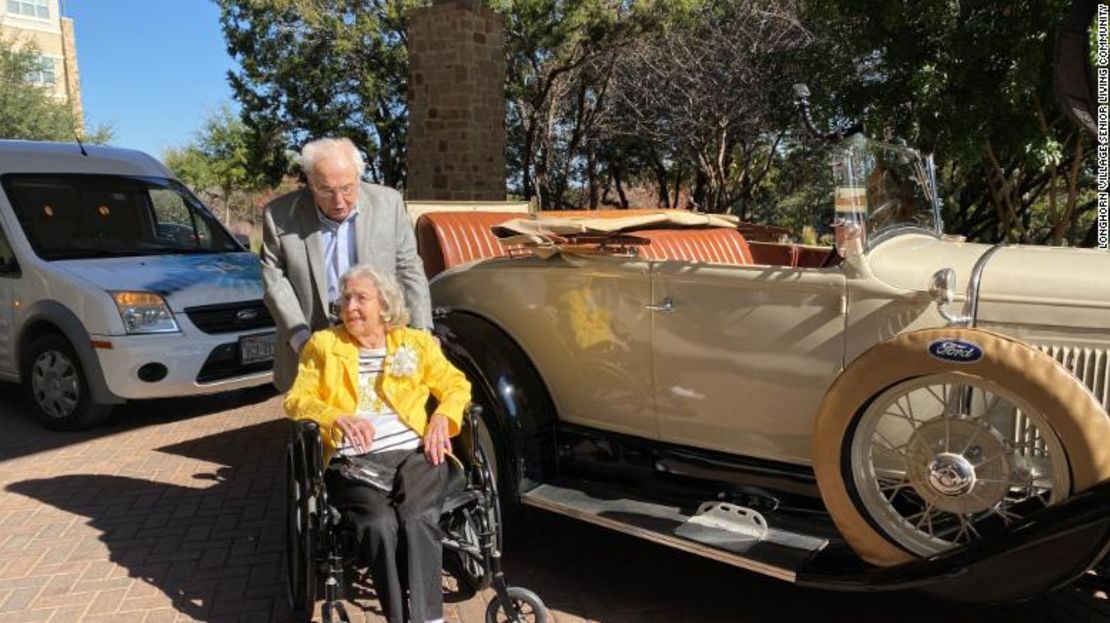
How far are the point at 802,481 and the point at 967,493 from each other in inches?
24.4

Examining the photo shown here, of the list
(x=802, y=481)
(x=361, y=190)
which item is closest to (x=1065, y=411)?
(x=802, y=481)

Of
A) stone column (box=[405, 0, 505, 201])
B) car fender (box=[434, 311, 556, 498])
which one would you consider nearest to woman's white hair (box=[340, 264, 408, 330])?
car fender (box=[434, 311, 556, 498])

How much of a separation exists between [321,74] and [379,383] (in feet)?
65.1

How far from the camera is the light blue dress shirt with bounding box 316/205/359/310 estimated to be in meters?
3.58

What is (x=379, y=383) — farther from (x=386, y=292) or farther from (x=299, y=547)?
(x=299, y=547)

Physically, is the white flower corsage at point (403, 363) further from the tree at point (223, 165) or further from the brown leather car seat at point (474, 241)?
the tree at point (223, 165)

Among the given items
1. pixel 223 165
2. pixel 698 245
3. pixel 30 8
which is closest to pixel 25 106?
pixel 223 165

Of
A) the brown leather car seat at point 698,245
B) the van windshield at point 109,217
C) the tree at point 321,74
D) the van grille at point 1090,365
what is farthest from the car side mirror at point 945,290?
the tree at point 321,74

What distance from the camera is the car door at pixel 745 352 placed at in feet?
9.48

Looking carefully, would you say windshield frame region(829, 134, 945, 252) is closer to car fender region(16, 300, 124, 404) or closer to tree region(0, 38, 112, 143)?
car fender region(16, 300, 124, 404)

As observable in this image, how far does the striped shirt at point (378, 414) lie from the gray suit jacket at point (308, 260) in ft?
1.48

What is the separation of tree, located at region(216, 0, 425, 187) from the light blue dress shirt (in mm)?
17097

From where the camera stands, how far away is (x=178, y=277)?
6137mm

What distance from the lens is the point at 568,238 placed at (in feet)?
11.6
